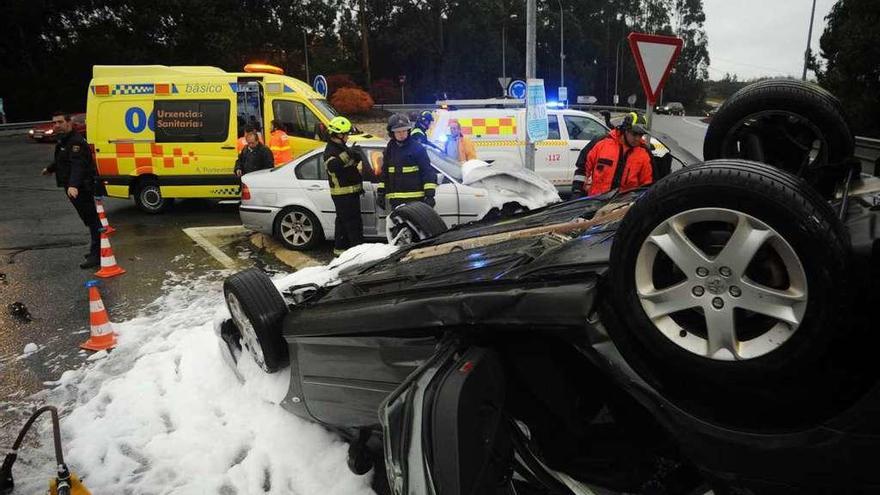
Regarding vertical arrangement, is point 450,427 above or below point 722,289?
below

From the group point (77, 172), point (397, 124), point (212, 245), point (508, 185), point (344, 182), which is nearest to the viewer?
point (397, 124)

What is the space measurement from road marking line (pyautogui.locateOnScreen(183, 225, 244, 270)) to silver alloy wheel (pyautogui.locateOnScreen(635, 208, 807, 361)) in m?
5.58

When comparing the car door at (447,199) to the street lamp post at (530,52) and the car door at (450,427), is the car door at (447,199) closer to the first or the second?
the street lamp post at (530,52)

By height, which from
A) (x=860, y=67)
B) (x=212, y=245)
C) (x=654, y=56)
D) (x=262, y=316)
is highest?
(x=860, y=67)

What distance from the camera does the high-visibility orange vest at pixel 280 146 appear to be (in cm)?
922

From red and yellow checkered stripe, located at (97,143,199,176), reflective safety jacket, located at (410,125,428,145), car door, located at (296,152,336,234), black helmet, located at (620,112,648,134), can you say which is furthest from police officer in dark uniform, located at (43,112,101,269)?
black helmet, located at (620,112,648,134)

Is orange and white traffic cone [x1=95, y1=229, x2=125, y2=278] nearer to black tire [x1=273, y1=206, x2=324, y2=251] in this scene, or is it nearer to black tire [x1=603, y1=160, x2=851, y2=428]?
black tire [x1=273, y1=206, x2=324, y2=251]

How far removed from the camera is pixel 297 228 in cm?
718

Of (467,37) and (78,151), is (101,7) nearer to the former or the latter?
(467,37)

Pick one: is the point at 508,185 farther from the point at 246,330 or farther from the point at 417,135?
the point at 246,330

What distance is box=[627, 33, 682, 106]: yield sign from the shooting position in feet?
16.3

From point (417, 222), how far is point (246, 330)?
1403mm

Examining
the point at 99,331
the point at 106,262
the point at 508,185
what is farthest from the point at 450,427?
the point at 106,262

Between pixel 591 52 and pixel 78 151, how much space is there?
58.7 meters
